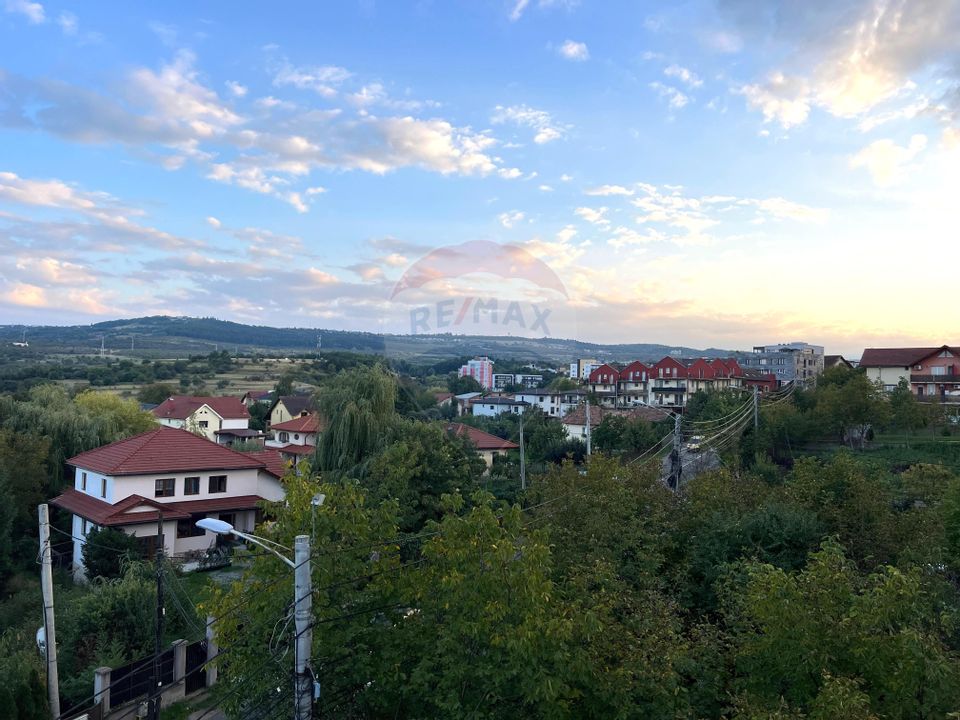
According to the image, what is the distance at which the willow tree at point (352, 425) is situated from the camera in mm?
26828

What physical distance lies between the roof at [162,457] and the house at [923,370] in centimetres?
5225

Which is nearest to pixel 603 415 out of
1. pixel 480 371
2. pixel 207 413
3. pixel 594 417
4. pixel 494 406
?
pixel 594 417

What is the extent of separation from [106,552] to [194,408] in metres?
36.1

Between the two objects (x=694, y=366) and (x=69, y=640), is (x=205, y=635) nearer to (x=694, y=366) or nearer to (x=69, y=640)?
(x=69, y=640)

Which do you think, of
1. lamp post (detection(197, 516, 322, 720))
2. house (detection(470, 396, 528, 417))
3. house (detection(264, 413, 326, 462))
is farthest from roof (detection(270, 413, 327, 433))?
lamp post (detection(197, 516, 322, 720))

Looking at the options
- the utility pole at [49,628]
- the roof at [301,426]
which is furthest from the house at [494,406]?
the utility pole at [49,628]

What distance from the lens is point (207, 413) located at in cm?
5753

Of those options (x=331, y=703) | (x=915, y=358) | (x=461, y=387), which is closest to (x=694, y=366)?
(x=915, y=358)

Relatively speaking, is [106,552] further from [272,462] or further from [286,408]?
[286,408]

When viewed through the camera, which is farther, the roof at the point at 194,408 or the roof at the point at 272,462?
the roof at the point at 194,408

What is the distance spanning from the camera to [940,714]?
6.80 metres

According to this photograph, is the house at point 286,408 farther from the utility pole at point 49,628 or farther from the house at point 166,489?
the utility pole at point 49,628

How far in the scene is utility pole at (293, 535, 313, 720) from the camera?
638cm


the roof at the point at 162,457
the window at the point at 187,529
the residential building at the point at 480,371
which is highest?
the residential building at the point at 480,371
